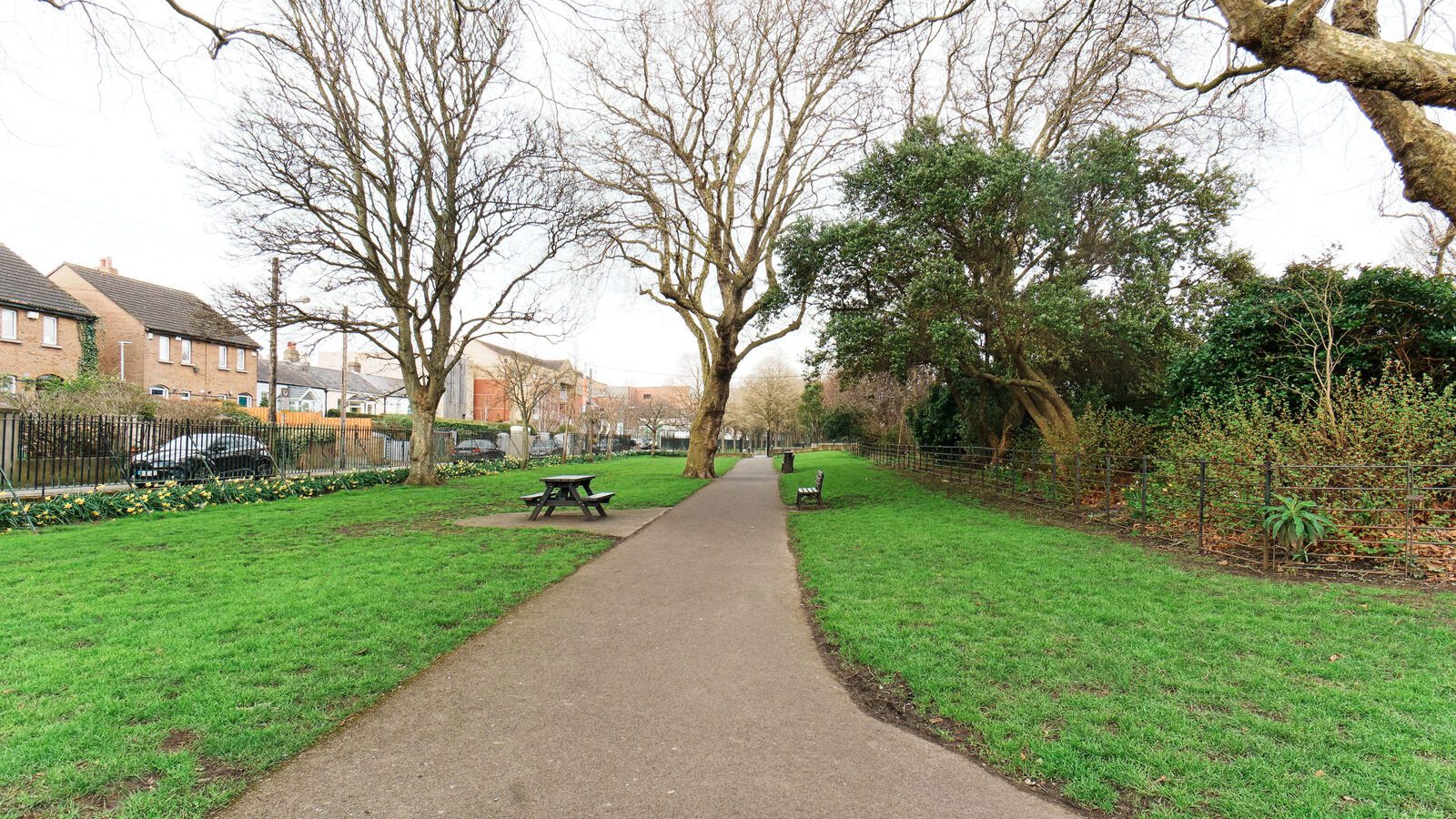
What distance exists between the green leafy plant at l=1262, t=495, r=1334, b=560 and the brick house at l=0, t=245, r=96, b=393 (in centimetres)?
3452

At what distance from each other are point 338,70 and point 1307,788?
20.6 metres

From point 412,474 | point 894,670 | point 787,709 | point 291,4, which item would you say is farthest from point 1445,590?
point 412,474

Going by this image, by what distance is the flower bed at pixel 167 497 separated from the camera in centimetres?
1005

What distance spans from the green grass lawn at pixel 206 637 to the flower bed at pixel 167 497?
0.94 metres

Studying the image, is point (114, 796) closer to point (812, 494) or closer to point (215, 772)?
point (215, 772)

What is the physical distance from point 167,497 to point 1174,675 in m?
16.0

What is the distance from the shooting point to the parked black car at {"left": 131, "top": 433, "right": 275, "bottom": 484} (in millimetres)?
14379

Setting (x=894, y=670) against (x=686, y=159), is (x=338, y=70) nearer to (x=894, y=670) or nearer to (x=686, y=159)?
(x=686, y=159)

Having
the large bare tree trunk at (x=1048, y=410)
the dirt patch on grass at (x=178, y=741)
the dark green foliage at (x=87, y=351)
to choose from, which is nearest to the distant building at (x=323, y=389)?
the dark green foliage at (x=87, y=351)

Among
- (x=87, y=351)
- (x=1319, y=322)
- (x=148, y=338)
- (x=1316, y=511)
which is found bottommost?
(x=1316, y=511)

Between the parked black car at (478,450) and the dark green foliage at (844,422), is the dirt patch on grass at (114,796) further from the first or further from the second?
the dark green foliage at (844,422)

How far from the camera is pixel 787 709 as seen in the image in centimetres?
369

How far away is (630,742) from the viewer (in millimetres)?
3217

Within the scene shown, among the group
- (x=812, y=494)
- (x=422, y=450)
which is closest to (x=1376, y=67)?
(x=812, y=494)
